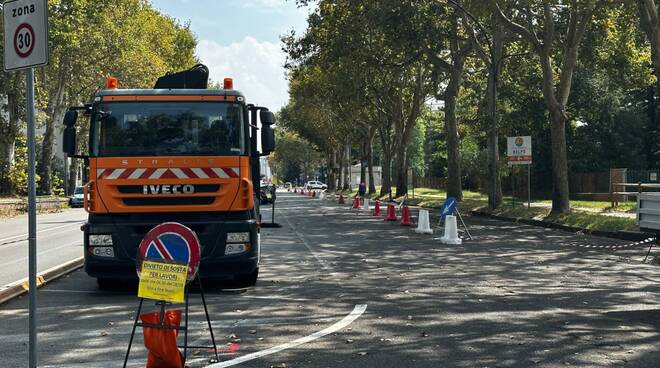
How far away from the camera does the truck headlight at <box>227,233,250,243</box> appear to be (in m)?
10.0

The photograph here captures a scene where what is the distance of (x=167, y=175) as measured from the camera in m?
9.95

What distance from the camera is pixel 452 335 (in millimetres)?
7340

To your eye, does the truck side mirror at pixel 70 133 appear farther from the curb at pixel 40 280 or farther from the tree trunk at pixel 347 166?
the tree trunk at pixel 347 166

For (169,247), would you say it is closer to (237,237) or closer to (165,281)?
(165,281)

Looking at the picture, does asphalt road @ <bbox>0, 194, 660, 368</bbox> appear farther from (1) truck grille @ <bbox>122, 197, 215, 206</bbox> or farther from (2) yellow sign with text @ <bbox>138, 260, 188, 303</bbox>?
(1) truck grille @ <bbox>122, 197, 215, 206</bbox>

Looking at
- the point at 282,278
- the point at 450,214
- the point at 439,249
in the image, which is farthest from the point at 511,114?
the point at 282,278

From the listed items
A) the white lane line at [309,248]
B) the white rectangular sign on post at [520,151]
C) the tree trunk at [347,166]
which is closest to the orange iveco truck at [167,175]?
the white lane line at [309,248]

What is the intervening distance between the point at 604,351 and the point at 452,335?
1482 millimetres

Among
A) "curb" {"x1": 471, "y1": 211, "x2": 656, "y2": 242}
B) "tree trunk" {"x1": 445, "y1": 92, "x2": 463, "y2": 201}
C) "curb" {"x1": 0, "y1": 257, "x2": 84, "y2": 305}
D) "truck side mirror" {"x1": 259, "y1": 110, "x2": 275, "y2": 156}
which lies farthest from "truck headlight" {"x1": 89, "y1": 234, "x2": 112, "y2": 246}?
"tree trunk" {"x1": 445, "y1": 92, "x2": 463, "y2": 201}

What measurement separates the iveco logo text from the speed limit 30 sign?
14.0 ft

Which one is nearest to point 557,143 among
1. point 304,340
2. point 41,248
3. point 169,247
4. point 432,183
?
point 41,248

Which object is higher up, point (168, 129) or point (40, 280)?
point (168, 129)

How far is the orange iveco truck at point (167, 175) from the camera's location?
32.4 feet

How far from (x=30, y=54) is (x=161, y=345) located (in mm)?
2537
